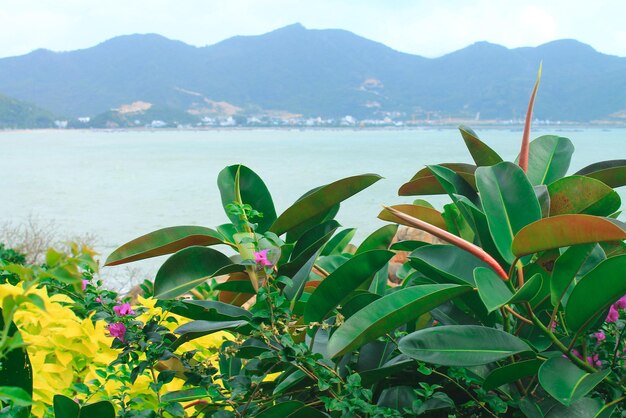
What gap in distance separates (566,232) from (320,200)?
0.36 m

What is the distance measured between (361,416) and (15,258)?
192 centimetres

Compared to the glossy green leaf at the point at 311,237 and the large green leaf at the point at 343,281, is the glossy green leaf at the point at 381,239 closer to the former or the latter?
the glossy green leaf at the point at 311,237

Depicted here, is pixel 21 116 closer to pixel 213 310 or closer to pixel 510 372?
pixel 213 310

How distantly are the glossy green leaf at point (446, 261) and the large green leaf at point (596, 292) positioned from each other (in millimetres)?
116

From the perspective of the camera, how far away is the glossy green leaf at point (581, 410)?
2.54 feet

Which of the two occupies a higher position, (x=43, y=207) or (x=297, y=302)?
(x=297, y=302)

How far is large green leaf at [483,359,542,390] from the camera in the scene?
77cm

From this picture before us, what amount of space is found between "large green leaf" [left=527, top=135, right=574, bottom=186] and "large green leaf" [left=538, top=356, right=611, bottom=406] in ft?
1.25

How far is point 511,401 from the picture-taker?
841 millimetres

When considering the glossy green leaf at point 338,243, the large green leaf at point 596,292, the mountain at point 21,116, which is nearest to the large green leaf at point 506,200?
the large green leaf at point 596,292

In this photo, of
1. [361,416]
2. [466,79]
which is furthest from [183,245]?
[466,79]

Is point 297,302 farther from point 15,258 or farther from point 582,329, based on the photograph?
point 15,258

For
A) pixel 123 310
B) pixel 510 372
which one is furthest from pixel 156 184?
pixel 510 372

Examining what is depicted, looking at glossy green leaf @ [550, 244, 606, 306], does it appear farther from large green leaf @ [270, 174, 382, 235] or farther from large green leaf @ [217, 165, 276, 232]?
large green leaf @ [217, 165, 276, 232]
